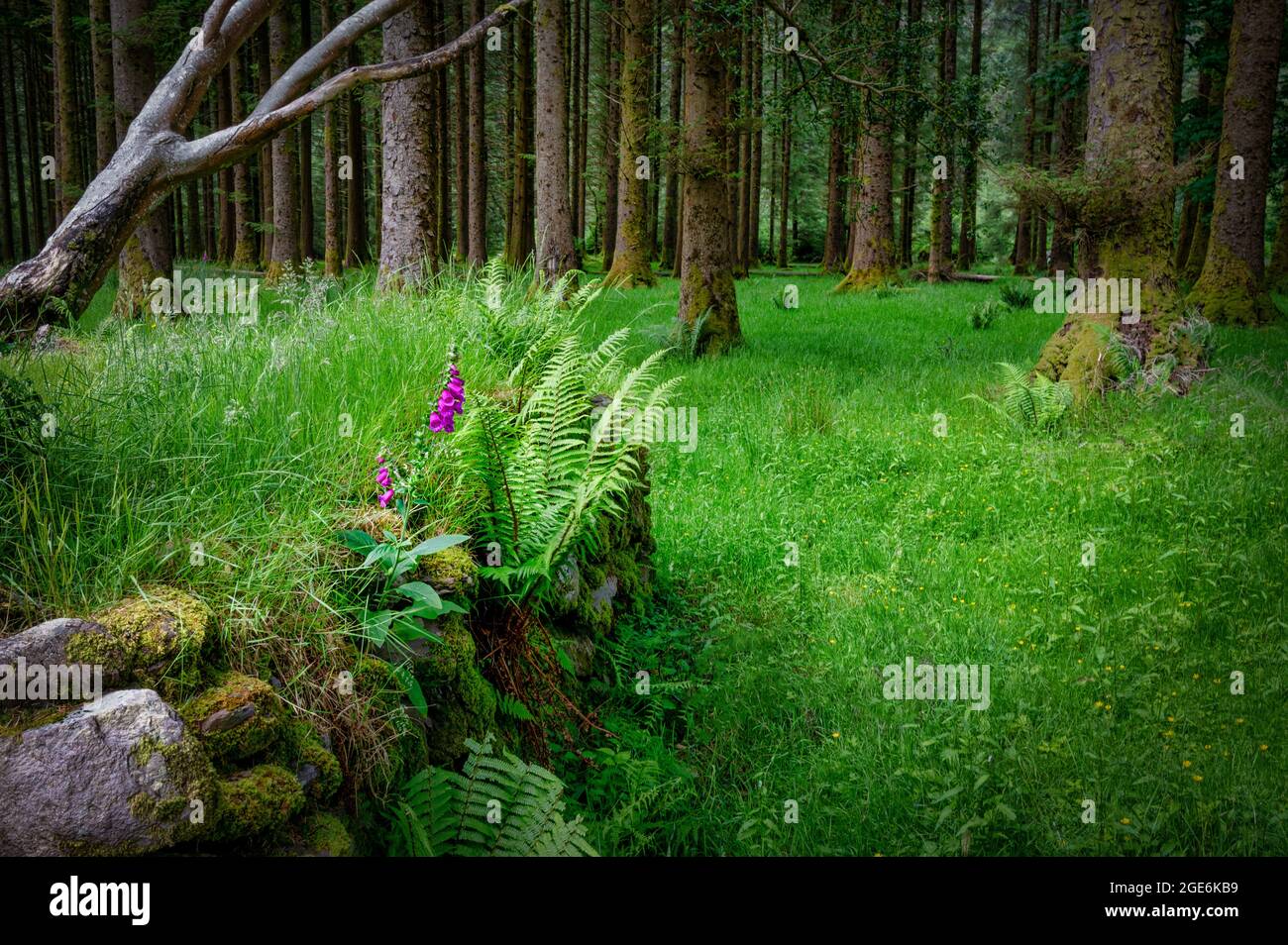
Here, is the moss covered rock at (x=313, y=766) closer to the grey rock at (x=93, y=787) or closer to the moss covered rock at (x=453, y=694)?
the grey rock at (x=93, y=787)

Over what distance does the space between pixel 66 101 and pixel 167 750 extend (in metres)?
18.7

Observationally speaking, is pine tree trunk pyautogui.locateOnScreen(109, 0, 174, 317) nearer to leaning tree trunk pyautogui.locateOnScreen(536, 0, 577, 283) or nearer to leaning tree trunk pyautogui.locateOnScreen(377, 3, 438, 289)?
Result: leaning tree trunk pyautogui.locateOnScreen(377, 3, 438, 289)

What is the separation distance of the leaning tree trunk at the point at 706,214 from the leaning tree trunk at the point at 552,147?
9.71 ft

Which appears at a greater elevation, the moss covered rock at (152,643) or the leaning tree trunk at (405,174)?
the leaning tree trunk at (405,174)

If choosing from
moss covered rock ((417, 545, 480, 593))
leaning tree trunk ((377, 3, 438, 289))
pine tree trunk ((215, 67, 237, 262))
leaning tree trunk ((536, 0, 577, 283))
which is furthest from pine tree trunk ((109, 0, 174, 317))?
moss covered rock ((417, 545, 480, 593))

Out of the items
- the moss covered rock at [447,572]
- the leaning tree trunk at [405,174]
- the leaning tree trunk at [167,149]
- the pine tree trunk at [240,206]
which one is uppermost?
the pine tree trunk at [240,206]

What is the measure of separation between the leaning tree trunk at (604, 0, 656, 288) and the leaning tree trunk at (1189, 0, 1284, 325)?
9.66m

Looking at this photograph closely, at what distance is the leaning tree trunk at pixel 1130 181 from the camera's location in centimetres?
838

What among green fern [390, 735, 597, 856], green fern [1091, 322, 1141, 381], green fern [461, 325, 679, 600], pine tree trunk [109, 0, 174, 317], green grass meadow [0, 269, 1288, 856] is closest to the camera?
green fern [390, 735, 597, 856]

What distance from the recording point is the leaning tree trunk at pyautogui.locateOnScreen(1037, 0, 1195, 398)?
838 centimetres

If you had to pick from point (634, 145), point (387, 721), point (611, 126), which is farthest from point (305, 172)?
point (387, 721)

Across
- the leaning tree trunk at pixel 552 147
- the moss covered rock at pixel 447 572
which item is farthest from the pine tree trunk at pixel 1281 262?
the moss covered rock at pixel 447 572

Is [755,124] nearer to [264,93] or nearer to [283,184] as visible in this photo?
[283,184]
